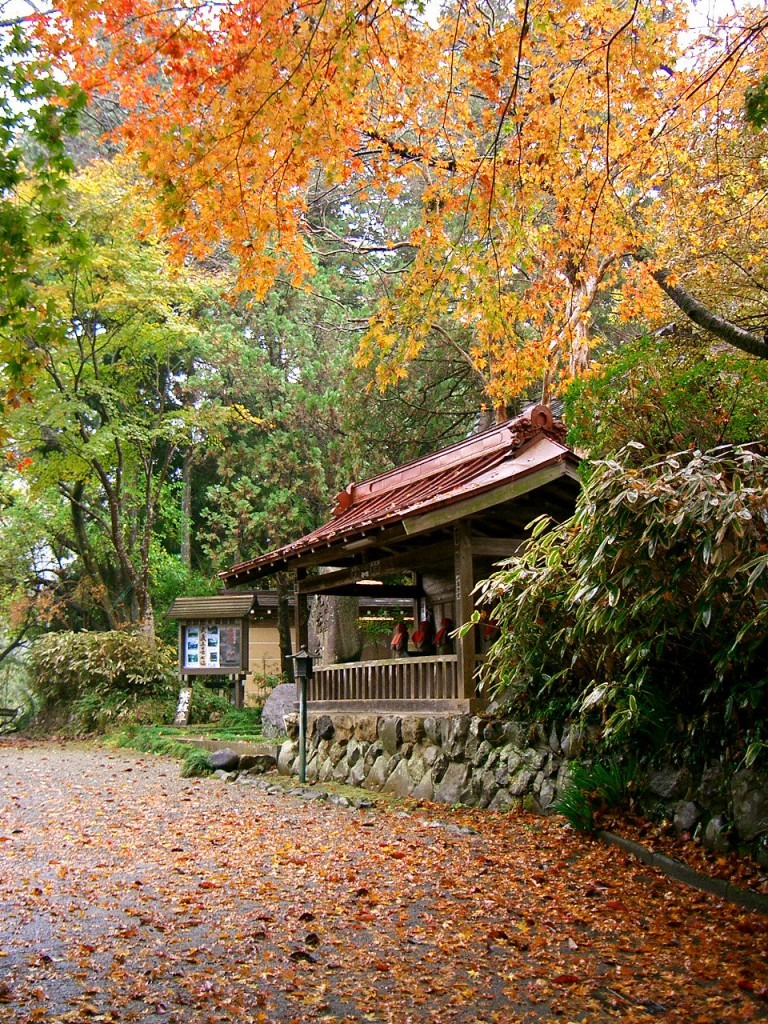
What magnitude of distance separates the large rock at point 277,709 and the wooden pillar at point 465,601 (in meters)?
8.03

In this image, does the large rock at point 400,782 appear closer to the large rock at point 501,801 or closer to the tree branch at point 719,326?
the large rock at point 501,801

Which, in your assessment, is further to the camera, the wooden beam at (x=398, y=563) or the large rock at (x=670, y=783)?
the wooden beam at (x=398, y=563)

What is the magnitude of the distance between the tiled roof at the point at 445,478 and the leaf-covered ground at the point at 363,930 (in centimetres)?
348

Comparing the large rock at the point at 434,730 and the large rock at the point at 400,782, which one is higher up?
the large rock at the point at 434,730

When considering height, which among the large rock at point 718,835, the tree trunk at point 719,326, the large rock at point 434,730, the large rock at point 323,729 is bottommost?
the large rock at point 718,835

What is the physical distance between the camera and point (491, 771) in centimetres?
911

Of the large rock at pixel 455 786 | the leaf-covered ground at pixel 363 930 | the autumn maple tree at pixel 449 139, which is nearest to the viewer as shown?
the leaf-covered ground at pixel 363 930

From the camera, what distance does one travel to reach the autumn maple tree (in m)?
6.39

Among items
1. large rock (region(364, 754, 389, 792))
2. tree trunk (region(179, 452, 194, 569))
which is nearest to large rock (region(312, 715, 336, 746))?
large rock (region(364, 754, 389, 792))

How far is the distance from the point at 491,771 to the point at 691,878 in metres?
3.30

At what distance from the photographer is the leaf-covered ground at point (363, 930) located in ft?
13.2

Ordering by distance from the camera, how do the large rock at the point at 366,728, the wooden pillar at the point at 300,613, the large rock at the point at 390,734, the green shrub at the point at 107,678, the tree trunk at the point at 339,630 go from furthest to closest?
the green shrub at the point at 107,678, the tree trunk at the point at 339,630, the wooden pillar at the point at 300,613, the large rock at the point at 366,728, the large rock at the point at 390,734

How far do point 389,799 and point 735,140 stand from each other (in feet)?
30.4

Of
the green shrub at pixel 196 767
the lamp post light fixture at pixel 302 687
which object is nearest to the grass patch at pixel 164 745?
the green shrub at pixel 196 767
